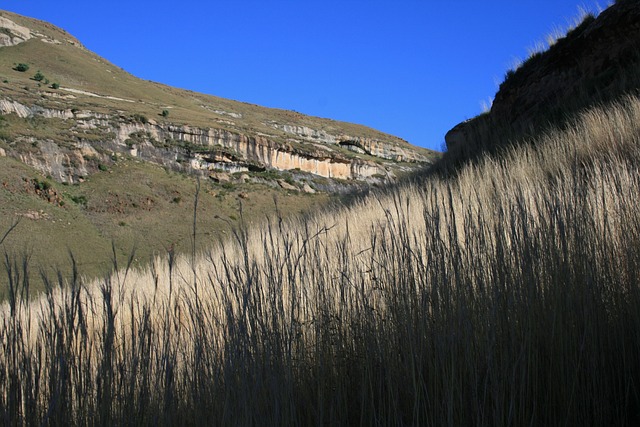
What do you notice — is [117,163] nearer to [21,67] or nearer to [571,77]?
[21,67]

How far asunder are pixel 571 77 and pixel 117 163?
189 feet

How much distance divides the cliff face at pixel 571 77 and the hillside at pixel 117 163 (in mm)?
18278

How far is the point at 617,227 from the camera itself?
3.01 meters

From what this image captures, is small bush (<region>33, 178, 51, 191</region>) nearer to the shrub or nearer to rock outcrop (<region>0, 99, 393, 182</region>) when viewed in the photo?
rock outcrop (<region>0, 99, 393, 182</region>)

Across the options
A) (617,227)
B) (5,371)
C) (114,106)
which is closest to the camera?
(5,371)

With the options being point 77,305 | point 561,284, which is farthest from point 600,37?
point 77,305

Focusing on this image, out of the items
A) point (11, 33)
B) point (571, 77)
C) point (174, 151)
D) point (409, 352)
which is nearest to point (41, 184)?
point (174, 151)

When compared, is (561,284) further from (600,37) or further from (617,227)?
(600,37)

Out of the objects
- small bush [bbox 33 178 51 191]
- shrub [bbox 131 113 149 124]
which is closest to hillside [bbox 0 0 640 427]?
small bush [bbox 33 178 51 191]

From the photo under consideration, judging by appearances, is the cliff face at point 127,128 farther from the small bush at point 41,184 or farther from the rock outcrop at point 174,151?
the small bush at point 41,184

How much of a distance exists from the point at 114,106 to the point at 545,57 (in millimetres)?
69832

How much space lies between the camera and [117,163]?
61125 millimetres

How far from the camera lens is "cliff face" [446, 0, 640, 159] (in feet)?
28.5

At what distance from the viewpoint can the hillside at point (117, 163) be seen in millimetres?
44844
